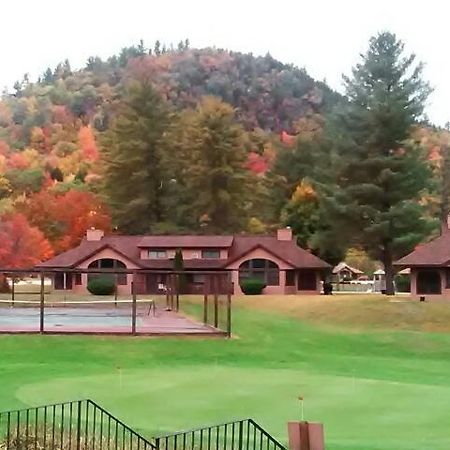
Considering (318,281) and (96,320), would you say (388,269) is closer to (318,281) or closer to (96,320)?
(318,281)

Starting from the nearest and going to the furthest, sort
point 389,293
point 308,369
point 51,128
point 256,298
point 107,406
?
point 107,406 < point 308,369 < point 256,298 < point 389,293 < point 51,128

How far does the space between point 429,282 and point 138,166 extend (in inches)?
1221

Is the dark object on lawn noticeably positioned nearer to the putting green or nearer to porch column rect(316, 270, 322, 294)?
porch column rect(316, 270, 322, 294)

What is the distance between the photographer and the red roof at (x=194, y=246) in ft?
202

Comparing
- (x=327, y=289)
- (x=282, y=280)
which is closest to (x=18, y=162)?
(x=282, y=280)

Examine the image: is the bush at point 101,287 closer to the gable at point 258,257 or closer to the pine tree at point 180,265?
the pine tree at point 180,265

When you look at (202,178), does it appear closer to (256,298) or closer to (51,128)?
(256,298)

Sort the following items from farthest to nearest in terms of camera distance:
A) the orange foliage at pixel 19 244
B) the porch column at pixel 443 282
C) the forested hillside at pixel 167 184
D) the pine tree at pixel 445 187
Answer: the pine tree at pixel 445 187 < the forested hillside at pixel 167 184 < the orange foliage at pixel 19 244 < the porch column at pixel 443 282

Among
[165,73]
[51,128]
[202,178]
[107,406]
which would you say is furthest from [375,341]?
[165,73]

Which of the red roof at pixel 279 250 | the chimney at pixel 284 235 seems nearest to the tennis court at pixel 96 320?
the red roof at pixel 279 250

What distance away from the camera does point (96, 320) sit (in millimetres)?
40125

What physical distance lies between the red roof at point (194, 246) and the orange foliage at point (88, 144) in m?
40.1

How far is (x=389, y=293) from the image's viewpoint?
56094 mm

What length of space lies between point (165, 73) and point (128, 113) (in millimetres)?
103008
